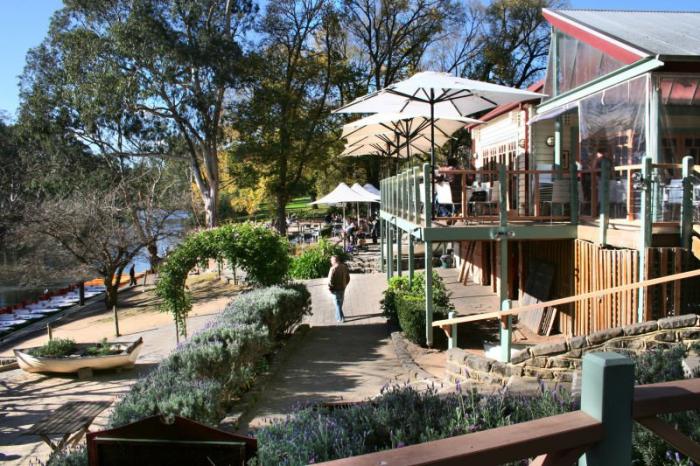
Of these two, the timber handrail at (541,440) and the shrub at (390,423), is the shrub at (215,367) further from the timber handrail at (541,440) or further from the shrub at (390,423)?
the timber handrail at (541,440)

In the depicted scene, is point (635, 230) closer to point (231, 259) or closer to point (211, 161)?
point (231, 259)

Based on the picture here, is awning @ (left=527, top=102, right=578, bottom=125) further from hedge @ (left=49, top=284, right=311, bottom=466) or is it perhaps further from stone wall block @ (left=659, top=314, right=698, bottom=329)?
hedge @ (left=49, top=284, right=311, bottom=466)

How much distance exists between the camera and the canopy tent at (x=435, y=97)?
10227 millimetres

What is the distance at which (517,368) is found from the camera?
6895 millimetres

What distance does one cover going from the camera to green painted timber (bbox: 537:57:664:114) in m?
8.34

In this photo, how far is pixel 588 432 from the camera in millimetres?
1388

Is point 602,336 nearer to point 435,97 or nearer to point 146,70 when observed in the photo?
point 435,97

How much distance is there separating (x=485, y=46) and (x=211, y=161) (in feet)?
64.2

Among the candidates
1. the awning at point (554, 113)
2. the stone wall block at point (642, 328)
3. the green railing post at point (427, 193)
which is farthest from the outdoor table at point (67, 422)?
the awning at point (554, 113)

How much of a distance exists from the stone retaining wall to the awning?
527 cm

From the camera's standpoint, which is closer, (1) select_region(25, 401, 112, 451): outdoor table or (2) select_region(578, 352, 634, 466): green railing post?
(2) select_region(578, 352, 634, 466): green railing post

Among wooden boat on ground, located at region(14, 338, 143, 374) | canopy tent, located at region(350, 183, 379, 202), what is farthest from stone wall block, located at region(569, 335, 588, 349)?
canopy tent, located at region(350, 183, 379, 202)

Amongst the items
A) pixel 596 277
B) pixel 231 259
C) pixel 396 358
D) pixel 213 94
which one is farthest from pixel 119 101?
pixel 596 277

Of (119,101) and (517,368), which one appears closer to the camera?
(517,368)
